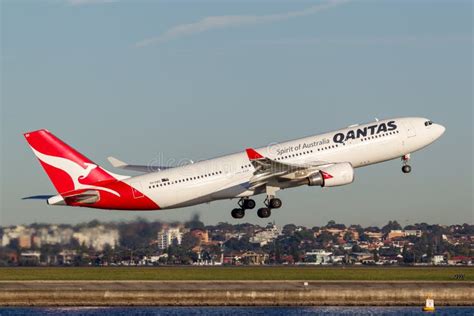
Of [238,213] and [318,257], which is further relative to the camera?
[318,257]

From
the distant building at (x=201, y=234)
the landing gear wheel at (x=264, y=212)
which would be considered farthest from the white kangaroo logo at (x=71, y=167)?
the distant building at (x=201, y=234)

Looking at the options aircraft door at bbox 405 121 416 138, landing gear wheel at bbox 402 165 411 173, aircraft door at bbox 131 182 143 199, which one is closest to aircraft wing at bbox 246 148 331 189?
aircraft door at bbox 405 121 416 138

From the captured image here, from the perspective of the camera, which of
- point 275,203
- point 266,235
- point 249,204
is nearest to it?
point 275,203

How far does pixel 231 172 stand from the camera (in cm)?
9919

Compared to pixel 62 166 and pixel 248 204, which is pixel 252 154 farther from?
pixel 62 166

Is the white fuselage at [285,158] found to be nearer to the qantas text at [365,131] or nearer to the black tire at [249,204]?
the qantas text at [365,131]

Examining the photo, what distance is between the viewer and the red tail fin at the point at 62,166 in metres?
98.8

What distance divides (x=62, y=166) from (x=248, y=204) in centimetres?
1560

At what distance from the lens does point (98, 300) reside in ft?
318

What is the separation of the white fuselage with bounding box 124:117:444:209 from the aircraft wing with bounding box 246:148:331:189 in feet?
1.61

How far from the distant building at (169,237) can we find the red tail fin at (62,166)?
15.2m

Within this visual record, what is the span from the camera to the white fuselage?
97812mm

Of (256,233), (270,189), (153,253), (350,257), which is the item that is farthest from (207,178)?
(350,257)


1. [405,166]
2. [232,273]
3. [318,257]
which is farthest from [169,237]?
[318,257]
